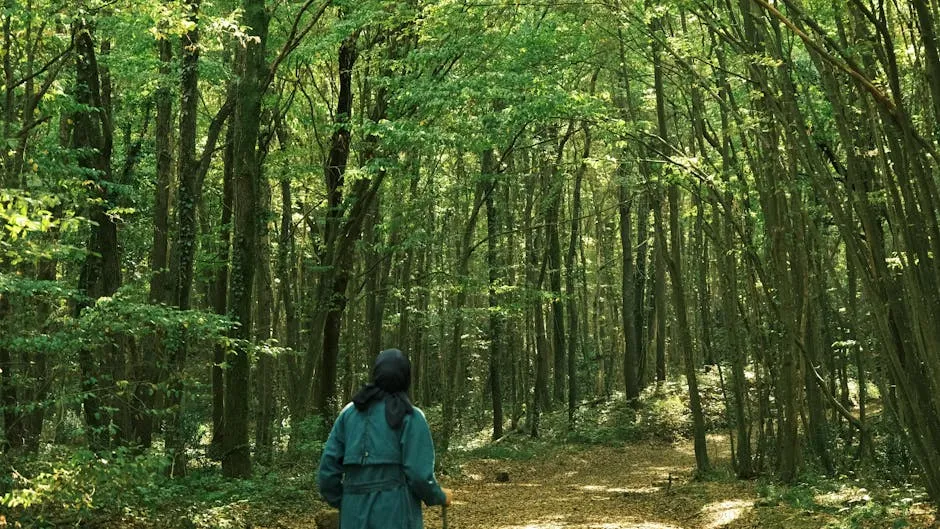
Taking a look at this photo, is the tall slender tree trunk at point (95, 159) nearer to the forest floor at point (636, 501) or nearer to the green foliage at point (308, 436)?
the green foliage at point (308, 436)

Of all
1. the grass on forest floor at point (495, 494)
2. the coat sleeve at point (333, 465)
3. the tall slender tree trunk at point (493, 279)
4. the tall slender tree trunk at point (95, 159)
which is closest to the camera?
the coat sleeve at point (333, 465)

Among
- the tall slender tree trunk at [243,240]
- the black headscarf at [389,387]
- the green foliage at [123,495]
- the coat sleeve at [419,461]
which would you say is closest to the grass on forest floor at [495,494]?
the green foliage at [123,495]

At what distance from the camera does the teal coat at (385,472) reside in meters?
4.48

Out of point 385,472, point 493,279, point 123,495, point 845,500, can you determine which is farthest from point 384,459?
point 493,279

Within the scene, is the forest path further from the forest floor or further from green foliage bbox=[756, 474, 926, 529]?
green foliage bbox=[756, 474, 926, 529]

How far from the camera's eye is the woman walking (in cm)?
449

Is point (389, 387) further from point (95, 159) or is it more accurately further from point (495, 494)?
point (95, 159)

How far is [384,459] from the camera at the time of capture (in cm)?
450

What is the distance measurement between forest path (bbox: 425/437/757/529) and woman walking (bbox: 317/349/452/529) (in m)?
7.19

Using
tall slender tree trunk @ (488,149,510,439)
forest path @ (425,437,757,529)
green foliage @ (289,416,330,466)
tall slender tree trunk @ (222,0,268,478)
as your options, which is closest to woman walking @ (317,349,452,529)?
forest path @ (425,437,757,529)

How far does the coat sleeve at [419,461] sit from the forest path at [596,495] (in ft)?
23.4

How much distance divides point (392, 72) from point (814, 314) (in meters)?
9.73

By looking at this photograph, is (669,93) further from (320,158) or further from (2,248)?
(2,248)

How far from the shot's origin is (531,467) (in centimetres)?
2108
